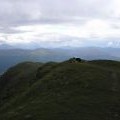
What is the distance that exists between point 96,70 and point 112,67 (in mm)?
16633

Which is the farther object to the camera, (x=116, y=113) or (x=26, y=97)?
(x=26, y=97)

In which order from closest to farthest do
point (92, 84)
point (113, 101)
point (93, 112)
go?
1. point (93, 112)
2. point (113, 101)
3. point (92, 84)

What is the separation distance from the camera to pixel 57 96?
88.1 m

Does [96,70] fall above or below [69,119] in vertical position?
above

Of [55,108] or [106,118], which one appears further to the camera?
[55,108]

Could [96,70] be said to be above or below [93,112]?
above

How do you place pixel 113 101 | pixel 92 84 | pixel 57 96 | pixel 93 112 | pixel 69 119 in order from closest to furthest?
pixel 69 119 < pixel 93 112 < pixel 113 101 < pixel 57 96 < pixel 92 84

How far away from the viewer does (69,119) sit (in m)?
64.9

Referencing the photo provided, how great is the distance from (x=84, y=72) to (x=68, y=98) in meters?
29.3

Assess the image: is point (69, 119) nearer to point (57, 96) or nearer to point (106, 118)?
point (106, 118)

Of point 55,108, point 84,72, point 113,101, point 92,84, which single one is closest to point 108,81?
point 92,84

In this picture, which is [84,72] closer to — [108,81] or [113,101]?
[108,81]

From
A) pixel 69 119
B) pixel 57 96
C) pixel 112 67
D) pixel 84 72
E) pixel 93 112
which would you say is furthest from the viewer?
pixel 112 67

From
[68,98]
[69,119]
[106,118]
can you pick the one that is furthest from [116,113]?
[68,98]
